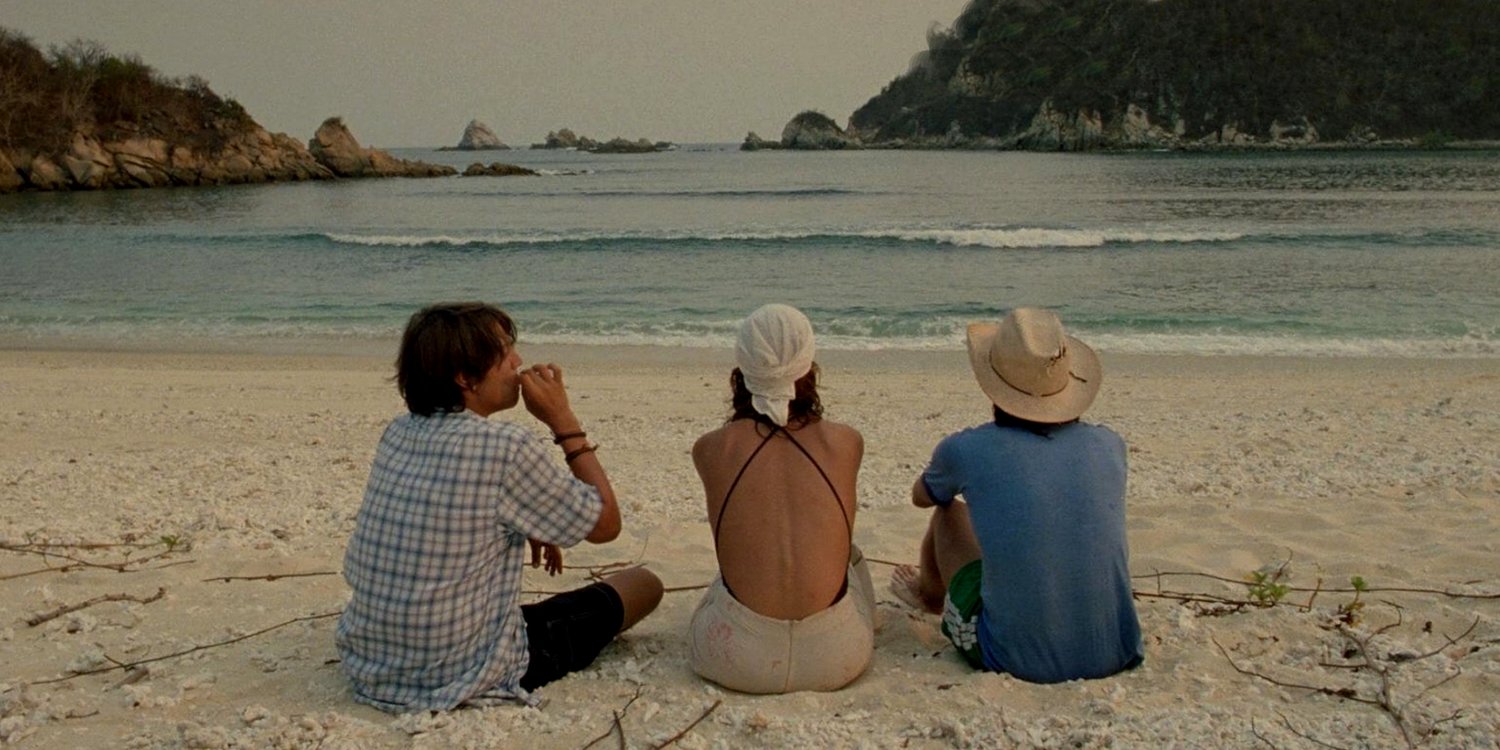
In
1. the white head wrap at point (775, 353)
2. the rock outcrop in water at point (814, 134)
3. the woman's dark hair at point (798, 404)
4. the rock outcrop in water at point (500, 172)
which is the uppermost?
the rock outcrop in water at point (814, 134)

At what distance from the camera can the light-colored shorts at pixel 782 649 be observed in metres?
3.21

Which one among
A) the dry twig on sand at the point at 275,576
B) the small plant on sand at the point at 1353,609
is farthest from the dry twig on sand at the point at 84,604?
the small plant on sand at the point at 1353,609

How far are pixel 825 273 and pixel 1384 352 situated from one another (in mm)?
9205

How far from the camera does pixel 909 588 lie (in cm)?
407

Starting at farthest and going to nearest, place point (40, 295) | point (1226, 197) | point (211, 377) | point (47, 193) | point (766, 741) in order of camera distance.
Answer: point (47, 193) < point (1226, 197) < point (40, 295) < point (211, 377) < point (766, 741)

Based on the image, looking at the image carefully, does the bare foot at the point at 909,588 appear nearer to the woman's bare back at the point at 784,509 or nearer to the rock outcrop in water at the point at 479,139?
the woman's bare back at the point at 784,509

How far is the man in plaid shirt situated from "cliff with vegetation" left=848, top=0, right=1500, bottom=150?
90.6 m

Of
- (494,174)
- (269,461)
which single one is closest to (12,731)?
(269,461)

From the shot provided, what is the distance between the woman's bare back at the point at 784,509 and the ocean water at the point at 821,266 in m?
9.43

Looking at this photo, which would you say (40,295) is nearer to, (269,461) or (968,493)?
(269,461)

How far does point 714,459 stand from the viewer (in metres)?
3.24

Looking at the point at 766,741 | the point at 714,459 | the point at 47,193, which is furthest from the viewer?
the point at 47,193

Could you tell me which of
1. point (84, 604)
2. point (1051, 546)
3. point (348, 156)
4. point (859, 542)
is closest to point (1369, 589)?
point (1051, 546)

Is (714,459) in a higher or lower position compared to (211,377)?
higher
